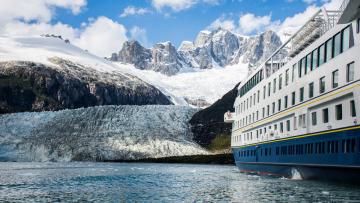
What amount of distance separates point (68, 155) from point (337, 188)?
5378 inches

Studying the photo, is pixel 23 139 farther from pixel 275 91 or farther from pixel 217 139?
pixel 275 91

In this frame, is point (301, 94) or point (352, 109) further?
point (301, 94)

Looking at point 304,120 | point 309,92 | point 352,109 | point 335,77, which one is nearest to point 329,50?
point 335,77

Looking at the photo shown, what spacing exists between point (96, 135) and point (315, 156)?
144175mm

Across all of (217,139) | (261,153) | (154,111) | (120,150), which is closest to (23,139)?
(120,150)

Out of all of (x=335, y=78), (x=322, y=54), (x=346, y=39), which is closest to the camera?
(x=346, y=39)

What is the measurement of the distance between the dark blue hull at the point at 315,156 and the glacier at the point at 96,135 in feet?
379

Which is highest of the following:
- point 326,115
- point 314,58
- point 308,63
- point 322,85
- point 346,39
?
point 346,39

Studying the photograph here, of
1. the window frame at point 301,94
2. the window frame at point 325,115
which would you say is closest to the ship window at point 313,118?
the window frame at point 325,115

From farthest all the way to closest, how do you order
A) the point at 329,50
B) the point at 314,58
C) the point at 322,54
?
the point at 314,58
the point at 322,54
the point at 329,50

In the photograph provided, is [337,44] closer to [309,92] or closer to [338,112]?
[338,112]

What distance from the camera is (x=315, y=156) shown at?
34.6 meters

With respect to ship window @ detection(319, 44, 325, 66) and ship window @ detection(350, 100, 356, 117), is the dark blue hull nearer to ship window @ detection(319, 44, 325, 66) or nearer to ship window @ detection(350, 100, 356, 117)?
ship window @ detection(350, 100, 356, 117)

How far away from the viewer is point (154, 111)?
192 m
